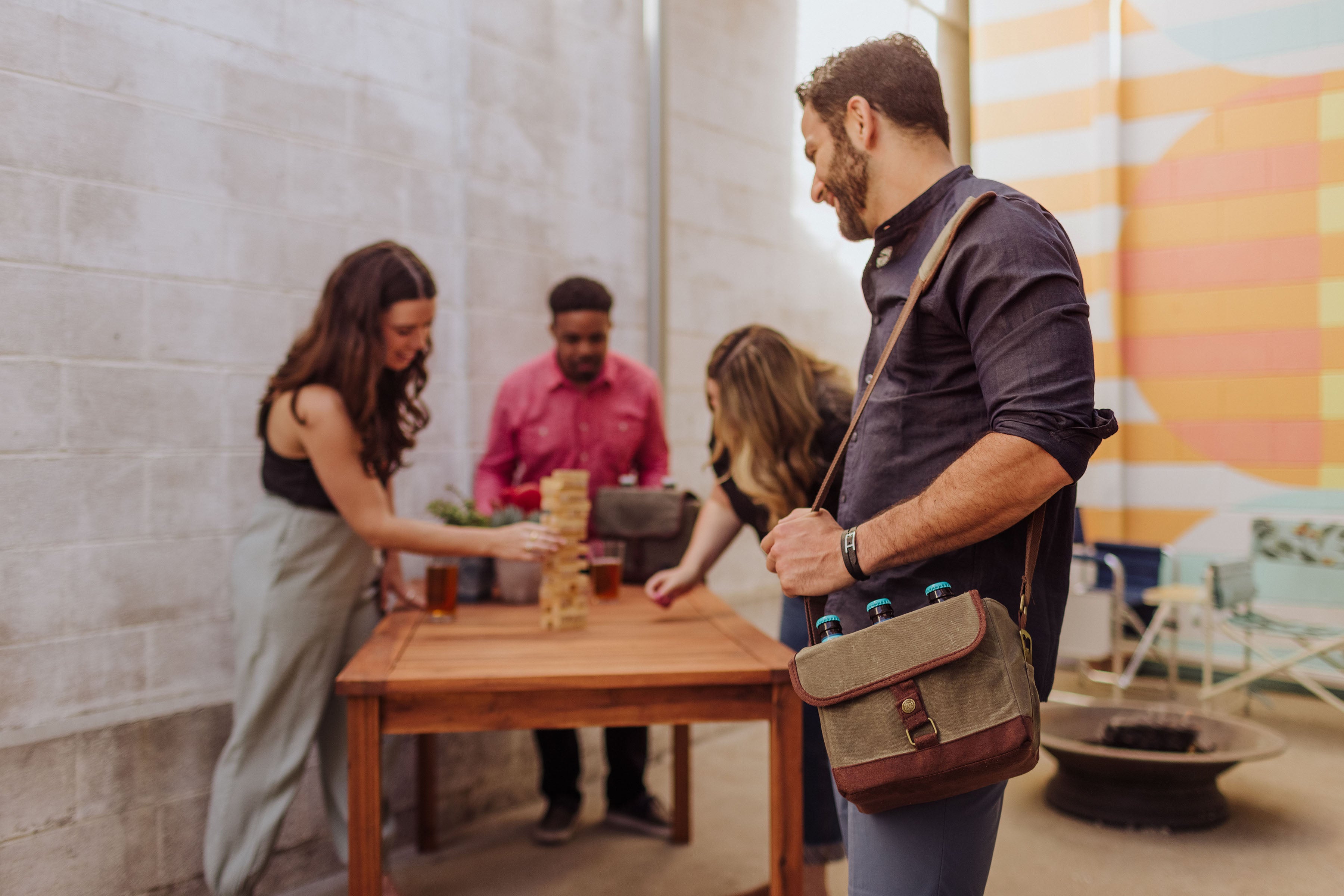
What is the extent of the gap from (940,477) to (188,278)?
2.13 metres

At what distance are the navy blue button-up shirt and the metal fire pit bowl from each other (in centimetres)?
213

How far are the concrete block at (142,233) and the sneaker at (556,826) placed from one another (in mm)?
1890

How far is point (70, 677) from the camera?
224cm

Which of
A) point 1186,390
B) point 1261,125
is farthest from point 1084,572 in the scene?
point 1261,125

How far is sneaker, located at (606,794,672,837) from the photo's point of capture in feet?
9.98

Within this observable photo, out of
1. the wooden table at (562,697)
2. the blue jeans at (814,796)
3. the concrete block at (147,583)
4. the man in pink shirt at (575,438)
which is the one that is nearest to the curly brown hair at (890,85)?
the wooden table at (562,697)

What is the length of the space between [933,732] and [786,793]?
32.0 inches

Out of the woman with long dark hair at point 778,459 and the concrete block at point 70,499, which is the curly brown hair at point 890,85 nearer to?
the woman with long dark hair at point 778,459

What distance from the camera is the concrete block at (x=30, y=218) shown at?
2109 millimetres

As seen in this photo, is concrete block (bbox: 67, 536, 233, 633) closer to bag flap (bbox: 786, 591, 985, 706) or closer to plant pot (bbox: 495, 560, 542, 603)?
plant pot (bbox: 495, 560, 542, 603)

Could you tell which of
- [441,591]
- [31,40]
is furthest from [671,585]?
[31,40]

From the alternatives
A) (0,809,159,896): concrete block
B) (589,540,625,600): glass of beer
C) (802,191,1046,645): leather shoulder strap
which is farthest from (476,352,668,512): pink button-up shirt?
(802,191,1046,645): leather shoulder strap

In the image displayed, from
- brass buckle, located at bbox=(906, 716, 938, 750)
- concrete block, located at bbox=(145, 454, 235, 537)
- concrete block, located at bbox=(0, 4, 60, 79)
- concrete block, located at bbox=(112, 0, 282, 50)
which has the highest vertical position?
concrete block, located at bbox=(112, 0, 282, 50)

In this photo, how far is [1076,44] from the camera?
314cm
